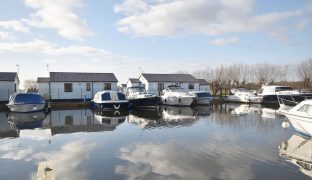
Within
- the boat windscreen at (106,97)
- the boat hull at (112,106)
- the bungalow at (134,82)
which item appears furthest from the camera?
the bungalow at (134,82)

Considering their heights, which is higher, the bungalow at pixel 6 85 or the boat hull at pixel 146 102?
the bungalow at pixel 6 85

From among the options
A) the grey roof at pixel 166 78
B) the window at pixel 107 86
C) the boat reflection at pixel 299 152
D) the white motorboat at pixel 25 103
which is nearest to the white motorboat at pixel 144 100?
the window at pixel 107 86

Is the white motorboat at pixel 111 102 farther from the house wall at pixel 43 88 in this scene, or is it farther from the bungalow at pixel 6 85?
the house wall at pixel 43 88

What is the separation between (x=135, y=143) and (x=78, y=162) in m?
3.73

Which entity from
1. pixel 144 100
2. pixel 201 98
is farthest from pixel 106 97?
pixel 201 98

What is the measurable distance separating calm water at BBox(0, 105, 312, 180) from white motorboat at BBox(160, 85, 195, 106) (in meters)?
13.9

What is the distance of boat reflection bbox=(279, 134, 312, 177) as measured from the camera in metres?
9.54

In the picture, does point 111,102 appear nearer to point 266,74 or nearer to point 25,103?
point 25,103

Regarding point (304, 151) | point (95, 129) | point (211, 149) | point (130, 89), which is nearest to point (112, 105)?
point (130, 89)

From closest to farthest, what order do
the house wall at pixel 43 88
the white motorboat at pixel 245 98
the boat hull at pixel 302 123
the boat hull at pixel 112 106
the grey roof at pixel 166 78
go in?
the boat hull at pixel 302 123, the boat hull at pixel 112 106, the white motorboat at pixel 245 98, the house wall at pixel 43 88, the grey roof at pixel 166 78

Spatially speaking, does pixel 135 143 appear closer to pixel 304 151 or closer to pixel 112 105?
pixel 304 151

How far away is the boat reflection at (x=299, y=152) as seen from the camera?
31.3ft

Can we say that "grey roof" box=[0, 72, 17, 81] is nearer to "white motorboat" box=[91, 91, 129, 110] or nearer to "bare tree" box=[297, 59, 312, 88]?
"white motorboat" box=[91, 91, 129, 110]

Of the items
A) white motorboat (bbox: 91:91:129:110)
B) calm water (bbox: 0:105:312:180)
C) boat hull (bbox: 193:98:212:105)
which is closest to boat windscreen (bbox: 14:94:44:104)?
white motorboat (bbox: 91:91:129:110)
